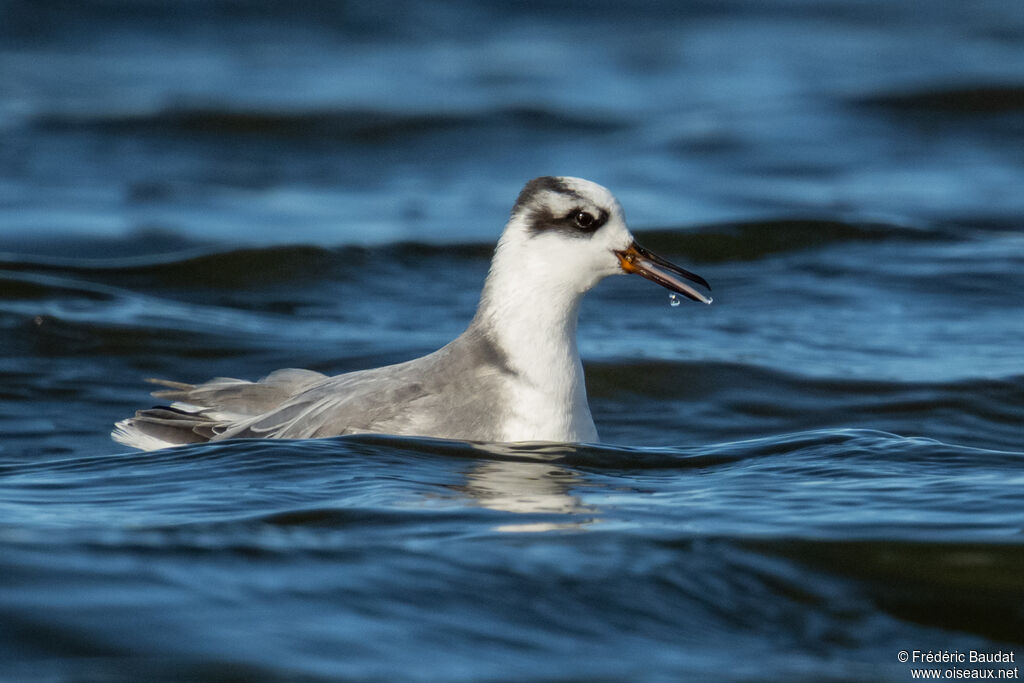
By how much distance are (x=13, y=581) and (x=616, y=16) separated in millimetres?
20132

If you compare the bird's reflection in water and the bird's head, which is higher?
the bird's head

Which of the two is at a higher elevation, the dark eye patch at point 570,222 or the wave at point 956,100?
the wave at point 956,100

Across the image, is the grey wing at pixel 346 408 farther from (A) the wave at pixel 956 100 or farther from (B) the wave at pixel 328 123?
(A) the wave at pixel 956 100

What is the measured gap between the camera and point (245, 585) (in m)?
4.67

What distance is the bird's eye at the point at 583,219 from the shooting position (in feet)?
21.5

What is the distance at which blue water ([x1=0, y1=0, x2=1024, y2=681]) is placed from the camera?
15.2ft

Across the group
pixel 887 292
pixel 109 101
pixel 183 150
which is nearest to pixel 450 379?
pixel 887 292

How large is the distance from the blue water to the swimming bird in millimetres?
175

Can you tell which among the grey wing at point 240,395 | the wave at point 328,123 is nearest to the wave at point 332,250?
the grey wing at point 240,395

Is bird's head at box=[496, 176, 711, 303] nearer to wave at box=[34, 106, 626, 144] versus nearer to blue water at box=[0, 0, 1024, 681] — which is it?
blue water at box=[0, 0, 1024, 681]

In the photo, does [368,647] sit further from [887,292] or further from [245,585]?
[887,292]

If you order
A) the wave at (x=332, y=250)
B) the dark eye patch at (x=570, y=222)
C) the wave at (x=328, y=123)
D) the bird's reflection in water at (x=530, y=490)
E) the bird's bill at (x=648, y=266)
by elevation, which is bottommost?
the bird's reflection in water at (x=530, y=490)

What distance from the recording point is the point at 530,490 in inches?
225

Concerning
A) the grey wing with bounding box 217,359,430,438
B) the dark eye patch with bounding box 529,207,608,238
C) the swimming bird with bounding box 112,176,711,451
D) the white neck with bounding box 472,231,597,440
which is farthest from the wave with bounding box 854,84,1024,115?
the grey wing with bounding box 217,359,430,438
